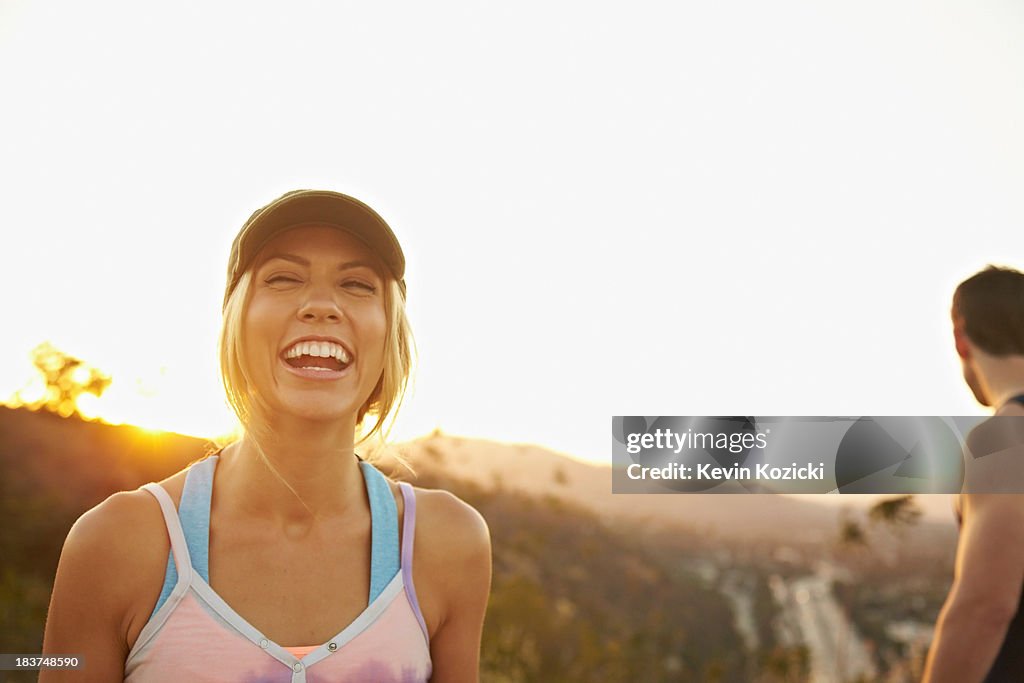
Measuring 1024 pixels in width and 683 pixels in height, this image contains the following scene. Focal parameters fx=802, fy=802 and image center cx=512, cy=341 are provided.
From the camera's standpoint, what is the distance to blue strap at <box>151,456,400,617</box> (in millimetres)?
1879

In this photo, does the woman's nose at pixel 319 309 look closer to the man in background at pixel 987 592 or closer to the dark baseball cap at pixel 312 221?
the dark baseball cap at pixel 312 221

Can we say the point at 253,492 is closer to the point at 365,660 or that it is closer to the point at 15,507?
the point at 365,660

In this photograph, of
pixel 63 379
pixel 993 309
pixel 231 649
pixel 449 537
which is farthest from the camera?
pixel 63 379

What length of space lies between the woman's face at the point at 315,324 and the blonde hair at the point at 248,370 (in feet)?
0.07

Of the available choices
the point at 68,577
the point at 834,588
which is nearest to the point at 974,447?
the point at 68,577

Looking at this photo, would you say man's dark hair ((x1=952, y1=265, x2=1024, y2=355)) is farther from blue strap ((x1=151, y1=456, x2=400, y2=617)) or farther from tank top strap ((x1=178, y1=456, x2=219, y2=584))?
tank top strap ((x1=178, y1=456, x2=219, y2=584))

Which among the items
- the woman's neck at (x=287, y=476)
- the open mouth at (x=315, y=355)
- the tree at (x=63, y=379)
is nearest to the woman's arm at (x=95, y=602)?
the woman's neck at (x=287, y=476)

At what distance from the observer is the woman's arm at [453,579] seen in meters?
Answer: 2.09

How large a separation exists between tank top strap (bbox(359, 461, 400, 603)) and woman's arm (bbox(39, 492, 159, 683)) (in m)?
0.54

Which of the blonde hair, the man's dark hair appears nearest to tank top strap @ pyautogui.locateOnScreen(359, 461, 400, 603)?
the blonde hair

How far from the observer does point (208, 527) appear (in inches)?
76.9

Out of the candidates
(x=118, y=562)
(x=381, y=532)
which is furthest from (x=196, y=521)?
(x=381, y=532)

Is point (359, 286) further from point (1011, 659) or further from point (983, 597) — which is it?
point (1011, 659)

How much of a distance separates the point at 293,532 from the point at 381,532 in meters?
0.23
